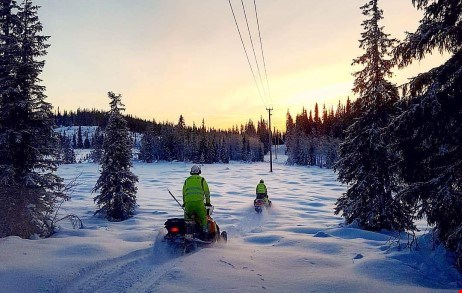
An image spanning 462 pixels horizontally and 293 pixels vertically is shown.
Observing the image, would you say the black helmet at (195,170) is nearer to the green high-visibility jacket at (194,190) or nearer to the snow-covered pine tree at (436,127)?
the green high-visibility jacket at (194,190)

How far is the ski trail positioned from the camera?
5.54 meters

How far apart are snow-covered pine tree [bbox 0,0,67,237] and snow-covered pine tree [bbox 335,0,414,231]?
11.7 m

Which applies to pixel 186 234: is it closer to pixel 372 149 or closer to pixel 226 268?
pixel 226 268

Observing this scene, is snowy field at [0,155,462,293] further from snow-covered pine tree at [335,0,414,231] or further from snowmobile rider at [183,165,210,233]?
snow-covered pine tree at [335,0,414,231]

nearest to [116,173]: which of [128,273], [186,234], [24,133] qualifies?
[24,133]

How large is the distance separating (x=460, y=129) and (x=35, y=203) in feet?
42.6

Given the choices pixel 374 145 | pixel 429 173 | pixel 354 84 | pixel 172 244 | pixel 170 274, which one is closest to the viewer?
pixel 170 274

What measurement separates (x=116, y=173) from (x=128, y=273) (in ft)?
48.4

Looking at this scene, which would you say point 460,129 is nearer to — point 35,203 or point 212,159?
point 35,203

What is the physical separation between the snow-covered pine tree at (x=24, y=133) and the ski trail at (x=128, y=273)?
238 inches

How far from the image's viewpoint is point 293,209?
2109cm

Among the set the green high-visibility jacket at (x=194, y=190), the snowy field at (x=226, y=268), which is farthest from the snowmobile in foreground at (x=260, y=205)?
the green high-visibility jacket at (x=194, y=190)

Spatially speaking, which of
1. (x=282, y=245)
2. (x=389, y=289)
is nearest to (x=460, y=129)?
(x=389, y=289)

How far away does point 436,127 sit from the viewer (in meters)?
6.29
